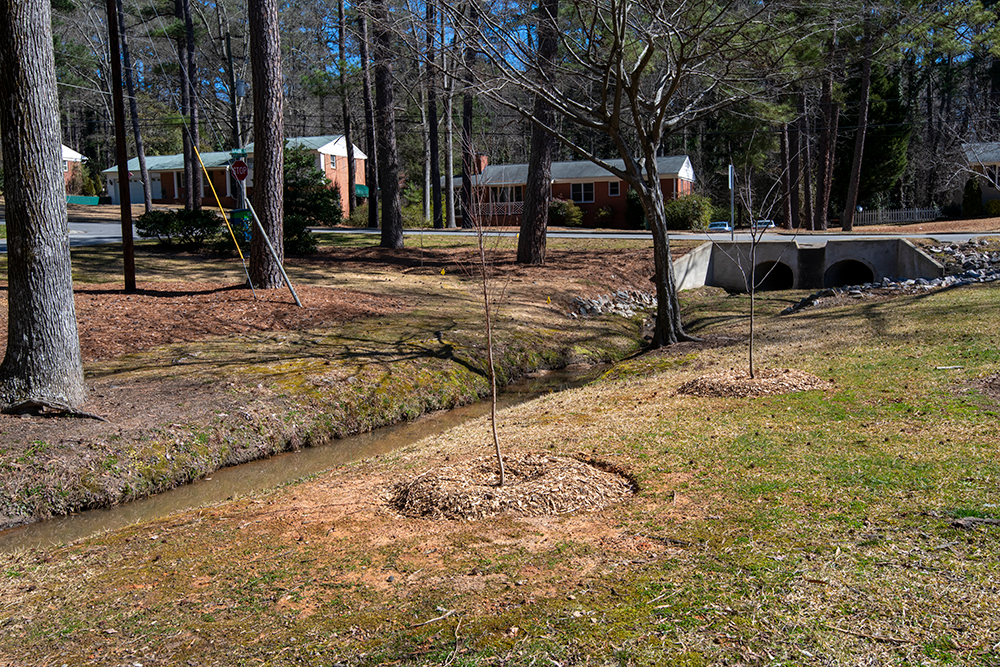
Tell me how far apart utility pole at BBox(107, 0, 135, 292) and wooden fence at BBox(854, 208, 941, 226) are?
4145 cm

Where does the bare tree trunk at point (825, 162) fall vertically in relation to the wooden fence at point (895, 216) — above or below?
above

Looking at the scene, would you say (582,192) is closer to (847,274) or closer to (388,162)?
(847,274)

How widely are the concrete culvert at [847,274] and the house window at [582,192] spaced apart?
1949 cm

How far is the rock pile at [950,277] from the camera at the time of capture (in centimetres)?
1585

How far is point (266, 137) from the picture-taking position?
46.6 ft

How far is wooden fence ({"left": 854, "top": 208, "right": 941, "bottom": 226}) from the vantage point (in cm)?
4419

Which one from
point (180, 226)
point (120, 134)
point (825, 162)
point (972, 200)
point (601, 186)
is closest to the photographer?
point (120, 134)

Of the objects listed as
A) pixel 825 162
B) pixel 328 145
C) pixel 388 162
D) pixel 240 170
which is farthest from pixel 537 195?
pixel 328 145

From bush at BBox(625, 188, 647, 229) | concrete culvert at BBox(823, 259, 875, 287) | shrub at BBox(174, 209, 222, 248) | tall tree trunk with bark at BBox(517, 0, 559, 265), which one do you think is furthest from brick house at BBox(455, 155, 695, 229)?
shrub at BBox(174, 209, 222, 248)

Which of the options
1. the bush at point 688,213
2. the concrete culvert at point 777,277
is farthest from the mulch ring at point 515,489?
the bush at point 688,213

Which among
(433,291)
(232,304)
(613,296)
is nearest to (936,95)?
(613,296)

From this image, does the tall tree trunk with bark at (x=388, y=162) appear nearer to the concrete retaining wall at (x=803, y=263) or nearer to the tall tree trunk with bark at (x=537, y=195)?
the tall tree trunk with bark at (x=537, y=195)

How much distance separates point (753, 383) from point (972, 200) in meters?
38.5

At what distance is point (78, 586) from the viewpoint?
4.73m
